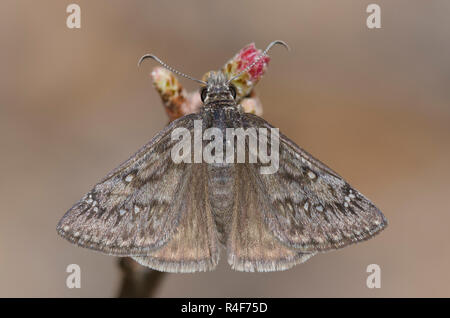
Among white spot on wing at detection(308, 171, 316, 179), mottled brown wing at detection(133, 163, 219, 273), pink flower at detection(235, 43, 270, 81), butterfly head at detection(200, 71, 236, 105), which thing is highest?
pink flower at detection(235, 43, 270, 81)

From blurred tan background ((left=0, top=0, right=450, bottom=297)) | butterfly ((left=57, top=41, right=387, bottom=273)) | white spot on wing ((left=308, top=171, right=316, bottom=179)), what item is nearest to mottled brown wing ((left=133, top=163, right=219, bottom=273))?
butterfly ((left=57, top=41, right=387, bottom=273))

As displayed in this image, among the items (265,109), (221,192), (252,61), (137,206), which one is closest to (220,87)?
(252,61)

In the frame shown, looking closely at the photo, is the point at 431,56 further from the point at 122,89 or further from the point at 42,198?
the point at 42,198

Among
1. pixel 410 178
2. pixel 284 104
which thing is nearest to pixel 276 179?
pixel 284 104

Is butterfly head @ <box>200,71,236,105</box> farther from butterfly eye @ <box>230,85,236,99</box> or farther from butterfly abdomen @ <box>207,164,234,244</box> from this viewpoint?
butterfly abdomen @ <box>207,164,234,244</box>

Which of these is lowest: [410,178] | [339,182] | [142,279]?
[142,279]

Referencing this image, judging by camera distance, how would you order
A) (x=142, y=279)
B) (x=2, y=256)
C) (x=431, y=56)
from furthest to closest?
(x=431, y=56), (x=2, y=256), (x=142, y=279)
